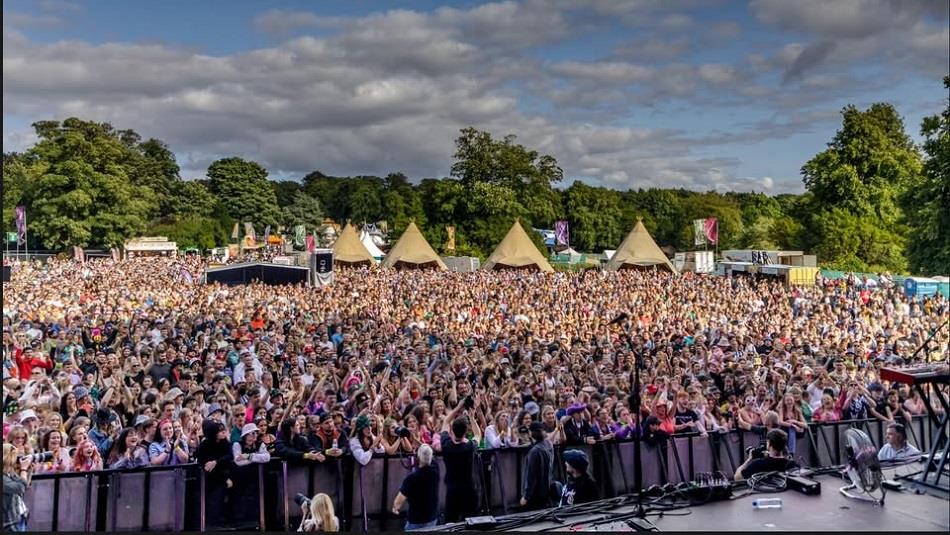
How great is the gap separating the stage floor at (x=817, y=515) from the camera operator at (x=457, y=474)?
104cm

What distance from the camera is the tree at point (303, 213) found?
77438mm

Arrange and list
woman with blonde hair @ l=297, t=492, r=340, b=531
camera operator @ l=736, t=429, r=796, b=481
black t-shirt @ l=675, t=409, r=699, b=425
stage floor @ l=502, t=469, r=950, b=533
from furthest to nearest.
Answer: black t-shirt @ l=675, t=409, r=699, b=425 → camera operator @ l=736, t=429, r=796, b=481 → woman with blonde hair @ l=297, t=492, r=340, b=531 → stage floor @ l=502, t=469, r=950, b=533

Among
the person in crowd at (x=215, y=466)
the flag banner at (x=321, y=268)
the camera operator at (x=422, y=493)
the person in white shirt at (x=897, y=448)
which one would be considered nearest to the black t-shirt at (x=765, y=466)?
the person in white shirt at (x=897, y=448)

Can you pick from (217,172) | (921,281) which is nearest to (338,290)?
(921,281)

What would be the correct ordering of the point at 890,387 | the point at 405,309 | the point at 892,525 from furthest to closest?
the point at 405,309 → the point at 890,387 → the point at 892,525

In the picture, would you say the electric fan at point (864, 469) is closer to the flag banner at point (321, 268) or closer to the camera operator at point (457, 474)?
the camera operator at point (457, 474)

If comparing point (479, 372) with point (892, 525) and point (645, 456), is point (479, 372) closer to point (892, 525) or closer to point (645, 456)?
point (645, 456)

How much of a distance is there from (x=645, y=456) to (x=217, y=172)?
68140mm

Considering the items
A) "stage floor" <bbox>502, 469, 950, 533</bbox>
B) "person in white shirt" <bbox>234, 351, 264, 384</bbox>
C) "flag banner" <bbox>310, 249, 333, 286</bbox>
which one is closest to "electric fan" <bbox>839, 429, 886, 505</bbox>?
"stage floor" <bbox>502, 469, 950, 533</bbox>

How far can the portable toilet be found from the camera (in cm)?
1485

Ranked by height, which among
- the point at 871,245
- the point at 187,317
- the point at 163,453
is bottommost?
the point at 163,453

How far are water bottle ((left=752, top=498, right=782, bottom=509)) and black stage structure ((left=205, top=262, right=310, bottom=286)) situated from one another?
62.5ft

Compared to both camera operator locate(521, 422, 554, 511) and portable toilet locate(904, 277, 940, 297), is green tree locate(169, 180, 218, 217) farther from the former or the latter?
camera operator locate(521, 422, 554, 511)

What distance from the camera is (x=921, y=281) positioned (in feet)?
51.2
